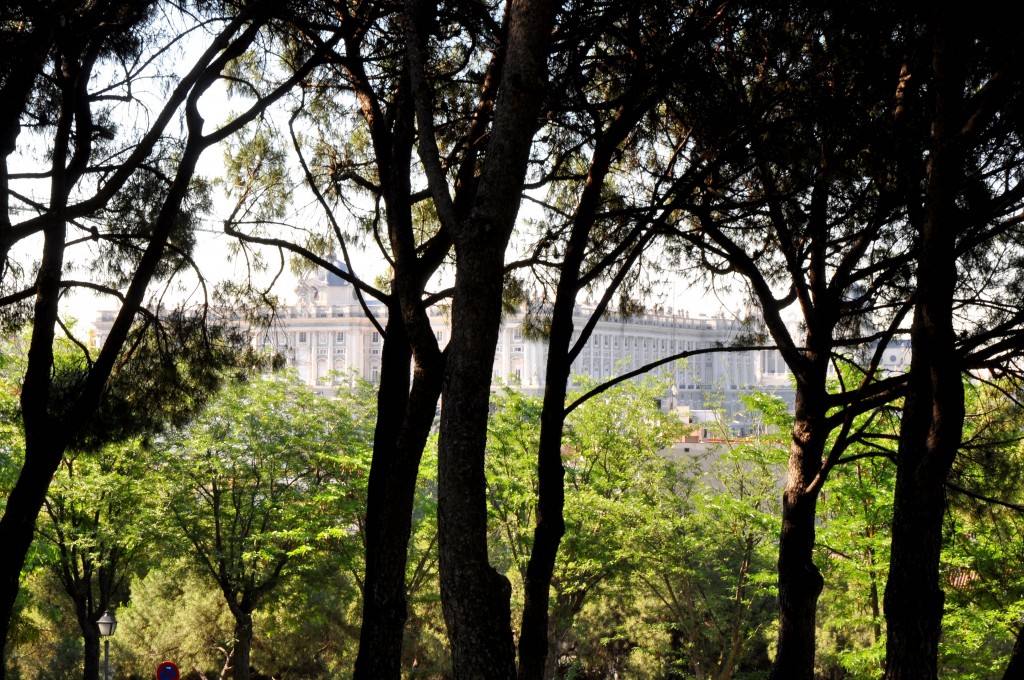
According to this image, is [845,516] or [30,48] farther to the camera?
[845,516]

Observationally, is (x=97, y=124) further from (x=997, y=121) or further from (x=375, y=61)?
(x=997, y=121)

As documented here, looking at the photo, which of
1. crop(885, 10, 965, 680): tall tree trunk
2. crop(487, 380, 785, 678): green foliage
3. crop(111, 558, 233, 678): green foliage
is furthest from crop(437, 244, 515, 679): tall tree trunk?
crop(111, 558, 233, 678): green foliage

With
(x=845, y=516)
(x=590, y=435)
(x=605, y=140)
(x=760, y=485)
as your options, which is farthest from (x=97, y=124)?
(x=760, y=485)

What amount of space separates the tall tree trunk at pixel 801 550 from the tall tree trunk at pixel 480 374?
2.45 m

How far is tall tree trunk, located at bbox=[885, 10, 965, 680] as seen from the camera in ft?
11.5

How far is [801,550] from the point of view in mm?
4992

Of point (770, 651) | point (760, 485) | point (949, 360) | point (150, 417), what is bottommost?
point (770, 651)

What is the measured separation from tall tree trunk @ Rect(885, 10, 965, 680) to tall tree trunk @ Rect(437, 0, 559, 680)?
4.86ft

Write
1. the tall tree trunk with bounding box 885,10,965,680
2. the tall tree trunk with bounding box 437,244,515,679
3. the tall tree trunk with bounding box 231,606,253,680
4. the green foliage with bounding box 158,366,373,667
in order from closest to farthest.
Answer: the tall tree trunk with bounding box 437,244,515,679
the tall tree trunk with bounding box 885,10,965,680
the tall tree trunk with bounding box 231,606,253,680
the green foliage with bounding box 158,366,373,667

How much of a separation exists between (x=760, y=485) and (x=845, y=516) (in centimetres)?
630

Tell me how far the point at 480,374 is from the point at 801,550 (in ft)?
8.84

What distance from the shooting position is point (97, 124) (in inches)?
216

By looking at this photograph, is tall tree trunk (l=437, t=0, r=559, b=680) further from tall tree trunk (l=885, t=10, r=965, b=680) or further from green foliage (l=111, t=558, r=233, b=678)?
green foliage (l=111, t=558, r=233, b=678)

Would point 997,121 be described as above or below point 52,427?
above
